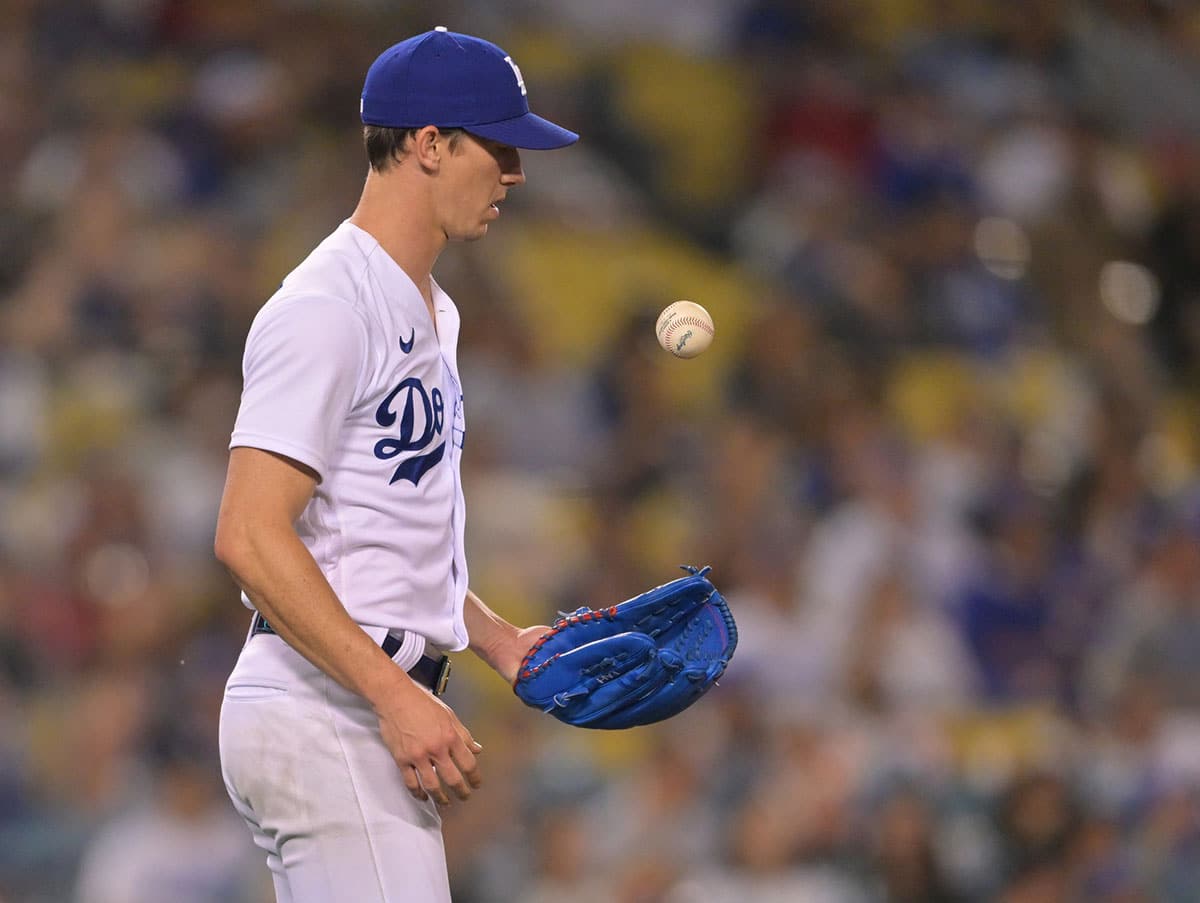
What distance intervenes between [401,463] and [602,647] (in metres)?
0.48

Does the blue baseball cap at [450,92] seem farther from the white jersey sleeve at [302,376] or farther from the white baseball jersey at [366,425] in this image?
the white jersey sleeve at [302,376]

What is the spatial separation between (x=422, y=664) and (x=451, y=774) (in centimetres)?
35

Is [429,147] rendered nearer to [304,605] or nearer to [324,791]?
[304,605]

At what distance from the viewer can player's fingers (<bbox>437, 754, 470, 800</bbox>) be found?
2363mm

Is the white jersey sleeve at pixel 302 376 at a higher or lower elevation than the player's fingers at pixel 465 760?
higher

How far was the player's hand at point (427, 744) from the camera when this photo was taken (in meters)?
2.36

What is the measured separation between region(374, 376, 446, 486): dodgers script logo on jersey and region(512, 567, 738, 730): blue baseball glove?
0.40 meters

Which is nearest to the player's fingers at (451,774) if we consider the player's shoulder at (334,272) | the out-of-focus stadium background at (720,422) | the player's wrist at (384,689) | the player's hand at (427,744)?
the player's hand at (427,744)

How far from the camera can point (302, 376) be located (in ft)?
7.96

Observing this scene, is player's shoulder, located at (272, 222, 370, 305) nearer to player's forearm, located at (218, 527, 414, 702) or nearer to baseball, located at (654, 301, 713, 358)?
player's forearm, located at (218, 527, 414, 702)

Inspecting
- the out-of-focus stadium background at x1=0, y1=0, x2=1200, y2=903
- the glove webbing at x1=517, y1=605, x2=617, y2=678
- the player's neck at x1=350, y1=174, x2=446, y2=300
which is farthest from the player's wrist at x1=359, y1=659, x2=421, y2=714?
the out-of-focus stadium background at x1=0, y1=0, x2=1200, y2=903

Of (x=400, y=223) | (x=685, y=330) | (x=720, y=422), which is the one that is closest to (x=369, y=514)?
(x=400, y=223)

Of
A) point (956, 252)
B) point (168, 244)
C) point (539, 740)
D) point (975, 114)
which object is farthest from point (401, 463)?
point (975, 114)

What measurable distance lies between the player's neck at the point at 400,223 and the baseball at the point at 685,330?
0.68m
